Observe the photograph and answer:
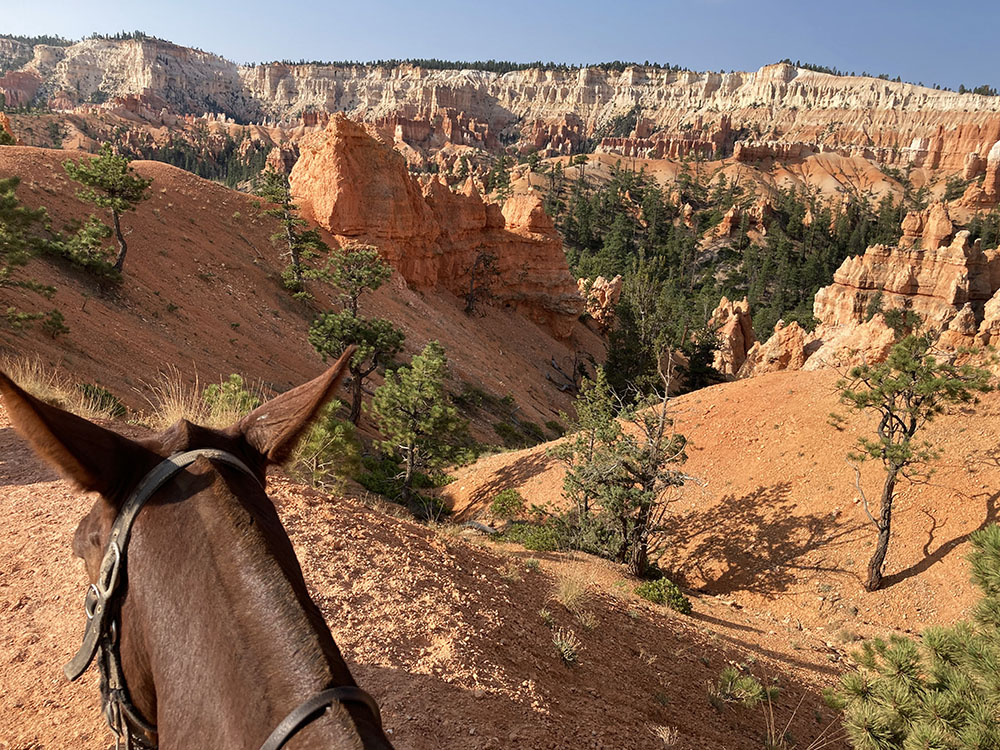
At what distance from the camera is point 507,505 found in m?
15.1

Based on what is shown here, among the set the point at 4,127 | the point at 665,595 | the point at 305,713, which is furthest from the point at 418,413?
the point at 4,127

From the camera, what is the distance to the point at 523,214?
45031mm

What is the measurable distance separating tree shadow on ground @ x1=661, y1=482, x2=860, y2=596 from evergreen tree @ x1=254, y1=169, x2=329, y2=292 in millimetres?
20170

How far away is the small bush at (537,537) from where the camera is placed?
11.6 m

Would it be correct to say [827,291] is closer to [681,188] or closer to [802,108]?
[681,188]

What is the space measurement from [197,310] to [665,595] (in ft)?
61.7

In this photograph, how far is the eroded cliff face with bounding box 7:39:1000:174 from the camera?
398ft

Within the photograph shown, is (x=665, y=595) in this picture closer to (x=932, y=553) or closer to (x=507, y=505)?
(x=507, y=505)

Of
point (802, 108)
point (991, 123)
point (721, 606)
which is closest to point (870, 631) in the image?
point (721, 606)

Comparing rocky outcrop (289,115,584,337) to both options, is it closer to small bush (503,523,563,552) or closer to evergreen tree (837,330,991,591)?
small bush (503,523,563,552)

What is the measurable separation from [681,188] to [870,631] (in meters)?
91.5

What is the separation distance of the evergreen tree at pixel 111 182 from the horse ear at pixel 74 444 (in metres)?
21.3

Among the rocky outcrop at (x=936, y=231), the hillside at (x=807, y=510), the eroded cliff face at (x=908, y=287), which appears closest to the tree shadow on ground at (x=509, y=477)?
the hillside at (x=807, y=510)

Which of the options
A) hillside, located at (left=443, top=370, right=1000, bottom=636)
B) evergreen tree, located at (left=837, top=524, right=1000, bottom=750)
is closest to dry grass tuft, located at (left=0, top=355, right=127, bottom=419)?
evergreen tree, located at (left=837, top=524, right=1000, bottom=750)
